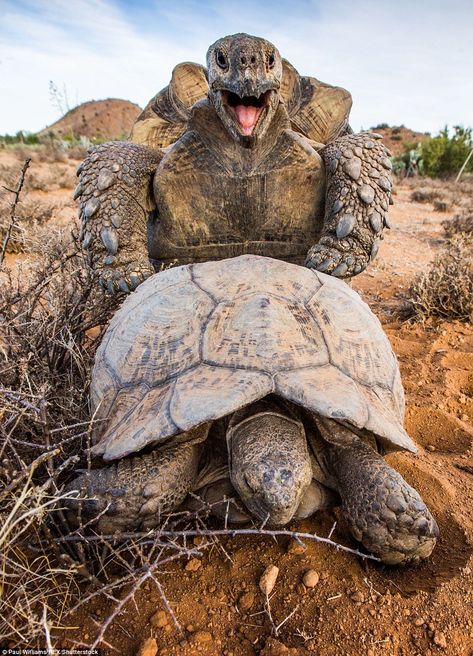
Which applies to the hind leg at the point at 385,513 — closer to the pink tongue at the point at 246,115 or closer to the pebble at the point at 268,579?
the pebble at the point at 268,579

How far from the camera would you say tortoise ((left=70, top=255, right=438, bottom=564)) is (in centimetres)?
152

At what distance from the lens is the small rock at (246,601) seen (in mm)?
1465

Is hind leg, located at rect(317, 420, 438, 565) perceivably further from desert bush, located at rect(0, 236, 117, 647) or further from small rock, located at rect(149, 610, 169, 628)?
desert bush, located at rect(0, 236, 117, 647)

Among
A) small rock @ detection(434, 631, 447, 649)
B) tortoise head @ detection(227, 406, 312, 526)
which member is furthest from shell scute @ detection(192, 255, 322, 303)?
small rock @ detection(434, 631, 447, 649)

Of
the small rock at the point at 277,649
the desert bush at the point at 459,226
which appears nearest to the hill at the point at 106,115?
the desert bush at the point at 459,226

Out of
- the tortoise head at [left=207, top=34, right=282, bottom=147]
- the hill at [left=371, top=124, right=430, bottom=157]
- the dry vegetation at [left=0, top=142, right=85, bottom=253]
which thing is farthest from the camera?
the hill at [left=371, top=124, right=430, bottom=157]

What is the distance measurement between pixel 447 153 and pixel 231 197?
19.6 meters

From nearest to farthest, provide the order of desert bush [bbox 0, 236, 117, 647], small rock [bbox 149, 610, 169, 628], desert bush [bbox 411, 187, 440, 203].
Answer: desert bush [bbox 0, 236, 117, 647], small rock [bbox 149, 610, 169, 628], desert bush [bbox 411, 187, 440, 203]

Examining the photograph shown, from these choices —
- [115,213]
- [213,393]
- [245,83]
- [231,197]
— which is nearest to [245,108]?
[245,83]

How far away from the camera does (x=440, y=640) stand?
137 cm

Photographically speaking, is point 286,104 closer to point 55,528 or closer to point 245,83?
point 245,83

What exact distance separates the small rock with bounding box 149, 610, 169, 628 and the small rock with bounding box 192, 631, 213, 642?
0.09 meters

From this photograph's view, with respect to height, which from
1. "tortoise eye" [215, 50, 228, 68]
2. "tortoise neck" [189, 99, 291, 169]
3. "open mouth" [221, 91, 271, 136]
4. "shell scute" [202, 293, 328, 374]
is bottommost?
"shell scute" [202, 293, 328, 374]

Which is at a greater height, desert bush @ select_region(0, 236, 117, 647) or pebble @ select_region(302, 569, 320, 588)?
desert bush @ select_region(0, 236, 117, 647)
